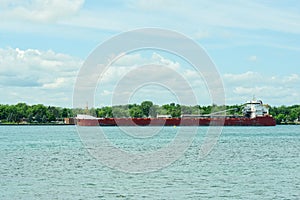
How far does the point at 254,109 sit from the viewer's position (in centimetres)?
13925

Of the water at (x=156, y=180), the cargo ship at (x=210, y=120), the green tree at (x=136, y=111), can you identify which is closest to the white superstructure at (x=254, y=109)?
the cargo ship at (x=210, y=120)

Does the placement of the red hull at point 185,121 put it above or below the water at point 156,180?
above

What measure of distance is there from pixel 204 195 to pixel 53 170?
12.9m

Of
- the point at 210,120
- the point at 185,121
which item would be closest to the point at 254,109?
the point at 210,120

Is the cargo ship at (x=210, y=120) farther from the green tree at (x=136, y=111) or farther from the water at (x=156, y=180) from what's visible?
the water at (x=156, y=180)

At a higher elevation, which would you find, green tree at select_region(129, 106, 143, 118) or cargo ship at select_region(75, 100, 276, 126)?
green tree at select_region(129, 106, 143, 118)

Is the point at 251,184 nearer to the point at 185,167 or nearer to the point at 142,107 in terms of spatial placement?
the point at 185,167

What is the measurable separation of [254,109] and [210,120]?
1242 centimetres

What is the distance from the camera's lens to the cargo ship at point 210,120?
13988cm

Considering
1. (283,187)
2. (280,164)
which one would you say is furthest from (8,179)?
(280,164)

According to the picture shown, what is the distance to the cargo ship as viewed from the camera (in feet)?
459

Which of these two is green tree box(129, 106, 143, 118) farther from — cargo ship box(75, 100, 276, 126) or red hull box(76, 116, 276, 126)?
red hull box(76, 116, 276, 126)

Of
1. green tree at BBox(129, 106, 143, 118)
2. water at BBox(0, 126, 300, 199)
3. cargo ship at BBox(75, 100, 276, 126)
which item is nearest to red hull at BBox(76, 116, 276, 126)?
cargo ship at BBox(75, 100, 276, 126)

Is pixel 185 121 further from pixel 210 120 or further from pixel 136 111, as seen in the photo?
pixel 136 111
